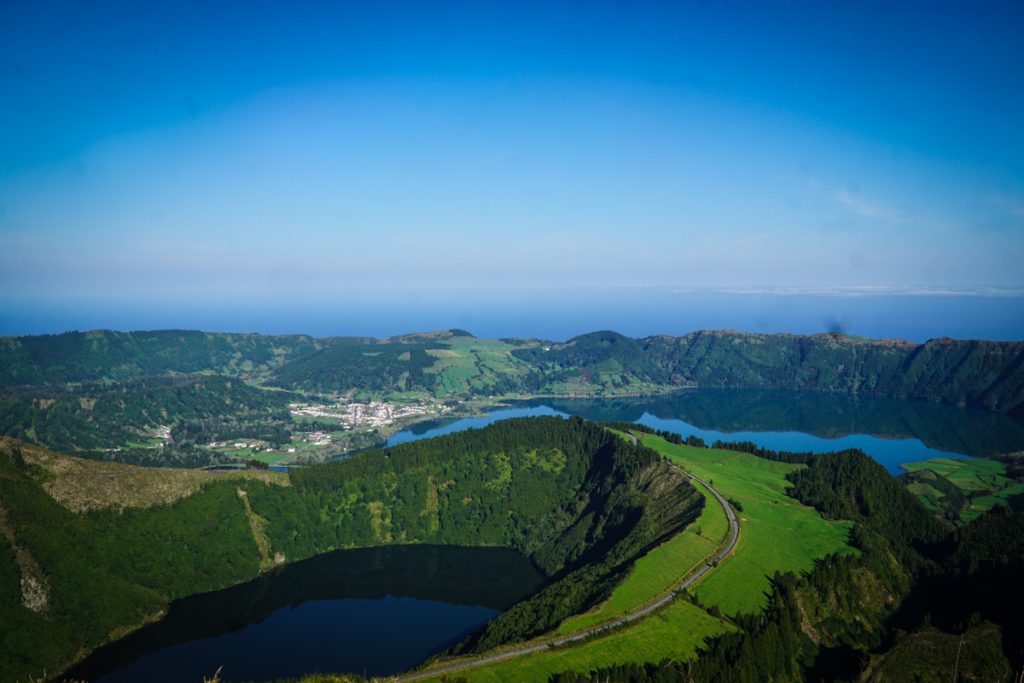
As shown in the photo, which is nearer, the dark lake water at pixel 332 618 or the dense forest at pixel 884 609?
the dense forest at pixel 884 609

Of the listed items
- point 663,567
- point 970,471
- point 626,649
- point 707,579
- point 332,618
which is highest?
point 663,567

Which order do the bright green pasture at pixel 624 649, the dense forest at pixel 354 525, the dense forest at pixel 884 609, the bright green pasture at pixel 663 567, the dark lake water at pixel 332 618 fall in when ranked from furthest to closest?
the dense forest at pixel 354 525, the dark lake water at pixel 332 618, the bright green pasture at pixel 663 567, the bright green pasture at pixel 624 649, the dense forest at pixel 884 609

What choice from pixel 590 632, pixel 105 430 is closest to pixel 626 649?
pixel 590 632

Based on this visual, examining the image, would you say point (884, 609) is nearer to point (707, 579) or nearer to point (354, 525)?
point (707, 579)

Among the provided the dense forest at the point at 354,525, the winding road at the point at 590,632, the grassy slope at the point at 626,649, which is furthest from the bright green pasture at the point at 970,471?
the grassy slope at the point at 626,649

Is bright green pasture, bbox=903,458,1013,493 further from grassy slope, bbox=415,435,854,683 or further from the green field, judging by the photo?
grassy slope, bbox=415,435,854,683

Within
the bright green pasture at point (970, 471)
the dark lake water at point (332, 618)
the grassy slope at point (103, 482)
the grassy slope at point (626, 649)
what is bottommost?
the dark lake water at point (332, 618)

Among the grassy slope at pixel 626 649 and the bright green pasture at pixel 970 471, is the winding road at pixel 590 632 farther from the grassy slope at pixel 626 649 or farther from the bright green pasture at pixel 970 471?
the bright green pasture at pixel 970 471
